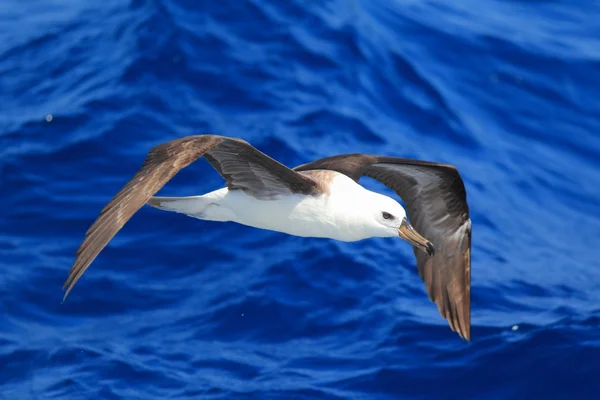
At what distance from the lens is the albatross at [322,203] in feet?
25.1

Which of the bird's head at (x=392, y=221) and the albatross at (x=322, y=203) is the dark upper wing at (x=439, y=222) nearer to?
the albatross at (x=322, y=203)

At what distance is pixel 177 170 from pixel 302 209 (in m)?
1.43

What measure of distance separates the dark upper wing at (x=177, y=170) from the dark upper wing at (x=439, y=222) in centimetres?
96

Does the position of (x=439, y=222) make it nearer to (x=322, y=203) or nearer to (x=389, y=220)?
(x=389, y=220)

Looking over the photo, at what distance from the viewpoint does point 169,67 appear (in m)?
15.1

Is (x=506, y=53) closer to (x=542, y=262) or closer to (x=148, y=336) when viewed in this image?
(x=542, y=262)

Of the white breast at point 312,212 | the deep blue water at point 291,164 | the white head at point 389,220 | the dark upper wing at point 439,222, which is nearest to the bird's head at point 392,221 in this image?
the white head at point 389,220

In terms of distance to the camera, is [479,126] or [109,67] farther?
[479,126]

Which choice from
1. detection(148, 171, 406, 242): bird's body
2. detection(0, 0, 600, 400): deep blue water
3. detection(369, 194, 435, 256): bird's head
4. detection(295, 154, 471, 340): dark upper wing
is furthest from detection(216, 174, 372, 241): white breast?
detection(0, 0, 600, 400): deep blue water

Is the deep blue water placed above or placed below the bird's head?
above

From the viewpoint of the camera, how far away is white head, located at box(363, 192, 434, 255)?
28.4ft

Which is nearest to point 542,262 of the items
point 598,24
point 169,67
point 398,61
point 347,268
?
point 347,268

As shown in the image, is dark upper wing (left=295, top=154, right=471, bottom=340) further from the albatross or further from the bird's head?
the bird's head

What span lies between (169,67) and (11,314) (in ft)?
16.3
